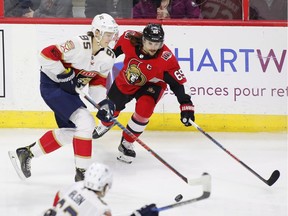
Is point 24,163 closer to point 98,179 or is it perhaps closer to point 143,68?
point 143,68

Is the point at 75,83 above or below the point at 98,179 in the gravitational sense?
below

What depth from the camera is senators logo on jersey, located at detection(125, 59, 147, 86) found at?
530 centimetres

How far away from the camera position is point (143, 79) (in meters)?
5.32

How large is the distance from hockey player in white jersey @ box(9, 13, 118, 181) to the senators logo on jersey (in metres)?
0.36

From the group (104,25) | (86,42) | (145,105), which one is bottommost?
(145,105)

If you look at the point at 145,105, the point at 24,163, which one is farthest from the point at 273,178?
the point at 24,163

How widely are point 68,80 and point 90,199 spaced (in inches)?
65.8

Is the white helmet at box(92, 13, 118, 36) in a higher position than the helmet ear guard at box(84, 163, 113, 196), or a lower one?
higher

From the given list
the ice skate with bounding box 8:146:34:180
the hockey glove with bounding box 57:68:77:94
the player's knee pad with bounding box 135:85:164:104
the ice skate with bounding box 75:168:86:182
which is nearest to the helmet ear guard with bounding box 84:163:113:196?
the ice skate with bounding box 75:168:86:182

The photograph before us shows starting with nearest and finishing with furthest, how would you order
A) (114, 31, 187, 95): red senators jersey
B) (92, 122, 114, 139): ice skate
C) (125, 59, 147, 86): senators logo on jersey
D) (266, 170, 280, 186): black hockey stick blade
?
(266, 170, 280, 186): black hockey stick blade < (114, 31, 187, 95): red senators jersey < (125, 59, 147, 86): senators logo on jersey < (92, 122, 114, 139): ice skate

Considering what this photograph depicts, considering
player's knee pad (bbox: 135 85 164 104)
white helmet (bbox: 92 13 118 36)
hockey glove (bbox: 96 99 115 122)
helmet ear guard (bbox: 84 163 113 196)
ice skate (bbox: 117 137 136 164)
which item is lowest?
ice skate (bbox: 117 137 136 164)

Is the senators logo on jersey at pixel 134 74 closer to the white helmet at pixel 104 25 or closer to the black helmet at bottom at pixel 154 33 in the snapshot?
the black helmet at bottom at pixel 154 33

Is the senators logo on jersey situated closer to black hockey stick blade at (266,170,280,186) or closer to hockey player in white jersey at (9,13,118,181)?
hockey player in white jersey at (9,13,118,181)

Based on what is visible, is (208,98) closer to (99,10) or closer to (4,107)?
(99,10)
